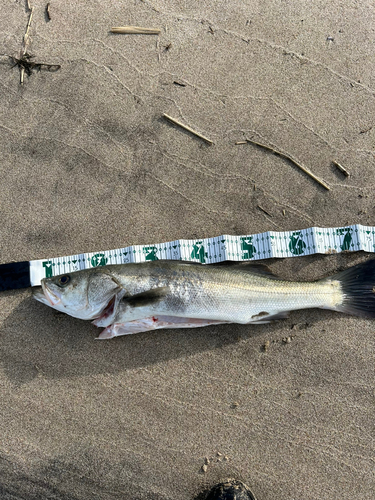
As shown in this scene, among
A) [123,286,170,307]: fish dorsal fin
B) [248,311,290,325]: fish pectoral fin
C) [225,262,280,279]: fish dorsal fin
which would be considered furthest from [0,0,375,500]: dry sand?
[123,286,170,307]: fish dorsal fin

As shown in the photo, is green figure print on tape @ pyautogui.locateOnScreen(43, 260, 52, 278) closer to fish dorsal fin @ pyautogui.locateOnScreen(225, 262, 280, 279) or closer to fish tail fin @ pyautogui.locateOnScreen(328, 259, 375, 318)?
fish dorsal fin @ pyautogui.locateOnScreen(225, 262, 280, 279)

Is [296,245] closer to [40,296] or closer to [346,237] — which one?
[346,237]

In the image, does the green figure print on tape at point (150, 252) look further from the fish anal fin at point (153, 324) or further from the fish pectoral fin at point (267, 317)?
the fish pectoral fin at point (267, 317)

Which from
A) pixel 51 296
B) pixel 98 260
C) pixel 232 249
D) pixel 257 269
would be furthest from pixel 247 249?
pixel 51 296

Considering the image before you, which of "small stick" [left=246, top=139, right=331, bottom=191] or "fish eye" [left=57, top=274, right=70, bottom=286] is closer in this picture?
"fish eye" [left=57, top=274, right=70, bottom=286]

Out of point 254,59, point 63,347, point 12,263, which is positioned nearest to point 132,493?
point 63,347

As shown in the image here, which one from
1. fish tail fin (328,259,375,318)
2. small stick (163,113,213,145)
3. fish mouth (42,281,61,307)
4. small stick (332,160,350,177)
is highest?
small stick (163,113,213,145)
